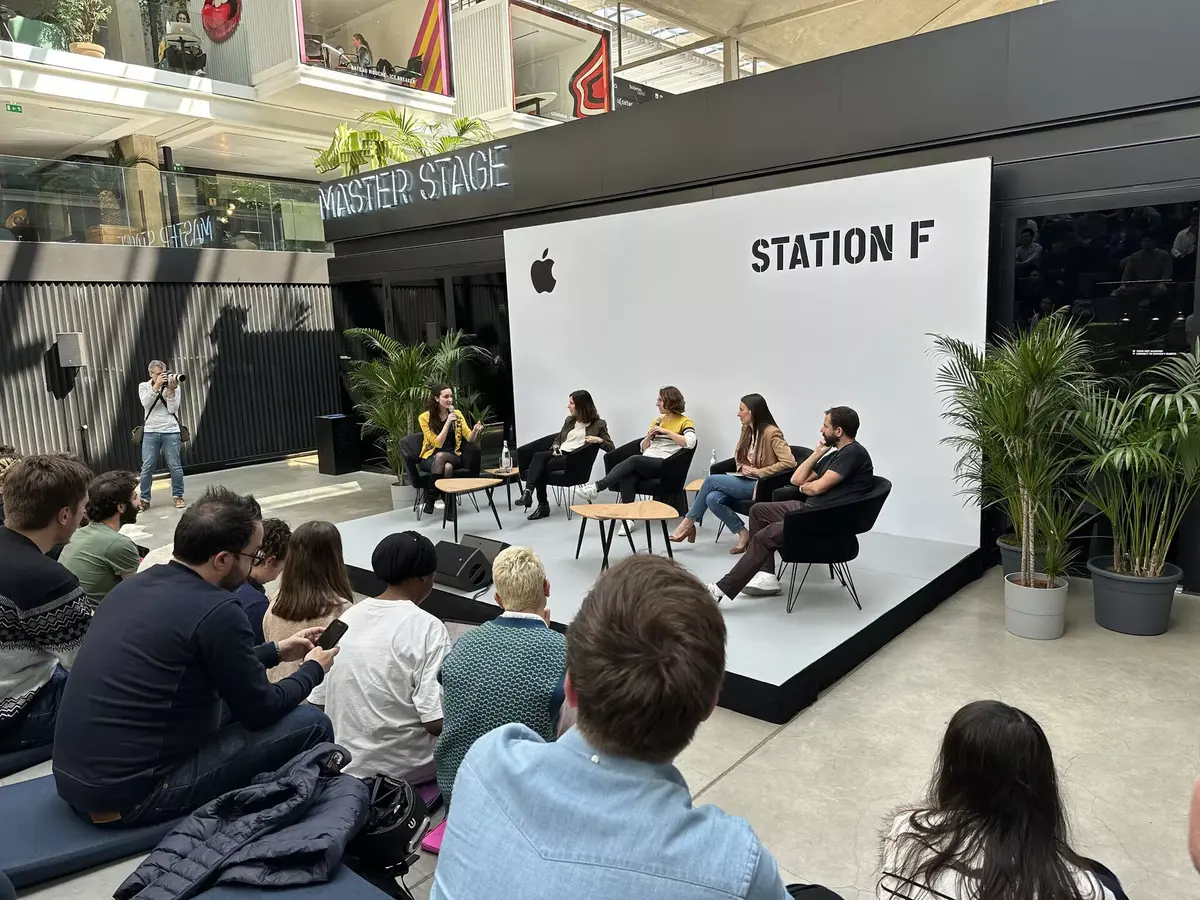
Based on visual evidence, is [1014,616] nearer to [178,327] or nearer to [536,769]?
[536,769]

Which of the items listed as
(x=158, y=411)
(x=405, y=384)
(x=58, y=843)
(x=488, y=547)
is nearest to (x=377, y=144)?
(x=405, y=384)

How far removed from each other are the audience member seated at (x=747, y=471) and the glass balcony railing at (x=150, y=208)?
8679 mm

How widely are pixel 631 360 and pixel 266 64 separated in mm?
8795

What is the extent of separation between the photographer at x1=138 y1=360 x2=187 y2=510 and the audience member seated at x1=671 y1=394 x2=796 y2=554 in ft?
19.8

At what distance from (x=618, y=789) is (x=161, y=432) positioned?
9217 millimetres

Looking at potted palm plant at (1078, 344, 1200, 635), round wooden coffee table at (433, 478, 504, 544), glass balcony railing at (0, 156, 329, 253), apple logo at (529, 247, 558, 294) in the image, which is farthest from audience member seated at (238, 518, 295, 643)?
glass balcony railing at (0, 156, 329, 253)

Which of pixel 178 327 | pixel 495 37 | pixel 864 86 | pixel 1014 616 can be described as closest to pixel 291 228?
pixel 178 327

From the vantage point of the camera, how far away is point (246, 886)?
6.61ft

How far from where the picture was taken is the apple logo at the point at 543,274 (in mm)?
8047

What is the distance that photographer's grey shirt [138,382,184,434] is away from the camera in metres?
8.80

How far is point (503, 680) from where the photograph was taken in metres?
2.27

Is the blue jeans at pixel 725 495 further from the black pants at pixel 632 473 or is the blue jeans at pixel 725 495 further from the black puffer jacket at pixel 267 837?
the black puffer jacket at pixel 267 837

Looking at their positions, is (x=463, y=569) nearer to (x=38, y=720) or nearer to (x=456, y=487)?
(x=456, y=487)

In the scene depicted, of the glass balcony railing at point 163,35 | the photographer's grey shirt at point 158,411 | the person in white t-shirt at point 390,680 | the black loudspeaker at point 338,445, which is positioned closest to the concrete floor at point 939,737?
the person in white t-shirt at point 390,680
